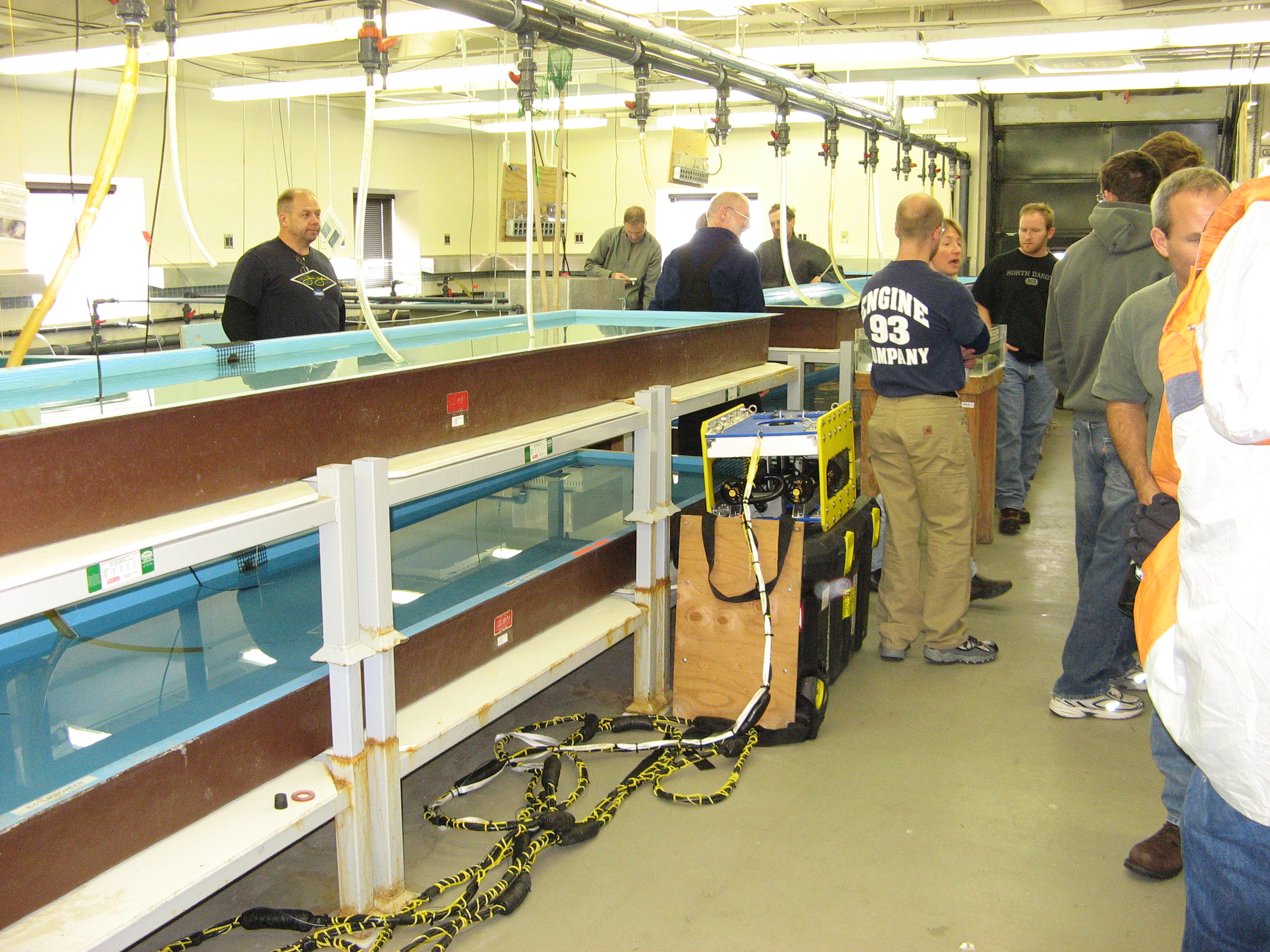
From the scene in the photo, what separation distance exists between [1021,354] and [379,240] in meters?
7.65

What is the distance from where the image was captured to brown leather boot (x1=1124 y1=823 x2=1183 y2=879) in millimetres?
2371

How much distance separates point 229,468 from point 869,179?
359cm

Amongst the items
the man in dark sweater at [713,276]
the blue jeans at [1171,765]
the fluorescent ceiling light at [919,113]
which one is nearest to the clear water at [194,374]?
the man in dark sweater at [713,276]

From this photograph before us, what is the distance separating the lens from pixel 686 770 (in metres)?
2.89

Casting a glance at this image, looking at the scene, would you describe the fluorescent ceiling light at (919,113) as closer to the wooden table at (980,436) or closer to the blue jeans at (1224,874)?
the wooden table at (980,436)

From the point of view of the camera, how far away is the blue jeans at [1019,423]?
5410mm

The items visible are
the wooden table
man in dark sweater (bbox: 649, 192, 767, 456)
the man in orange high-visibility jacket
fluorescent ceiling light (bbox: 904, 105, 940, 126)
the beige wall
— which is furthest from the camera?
fluorescent ceiling light (bbox: 904, 105, 940, 126)

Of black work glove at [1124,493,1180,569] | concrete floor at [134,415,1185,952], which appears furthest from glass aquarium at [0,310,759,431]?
black work glove at [1124,493,1180,569]

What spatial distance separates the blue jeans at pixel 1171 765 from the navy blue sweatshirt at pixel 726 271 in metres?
2.73

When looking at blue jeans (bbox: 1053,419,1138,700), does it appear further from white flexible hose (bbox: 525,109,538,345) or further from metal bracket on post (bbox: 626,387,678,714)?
white flexible hose (bbox: 525,109,538,345)

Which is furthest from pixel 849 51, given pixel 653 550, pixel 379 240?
pixel 379 240

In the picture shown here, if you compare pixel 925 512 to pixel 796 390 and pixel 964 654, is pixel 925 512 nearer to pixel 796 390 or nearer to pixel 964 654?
pixel 964 654

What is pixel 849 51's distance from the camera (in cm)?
541

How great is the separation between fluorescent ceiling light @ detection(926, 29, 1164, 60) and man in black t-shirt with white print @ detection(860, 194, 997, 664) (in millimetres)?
2074
